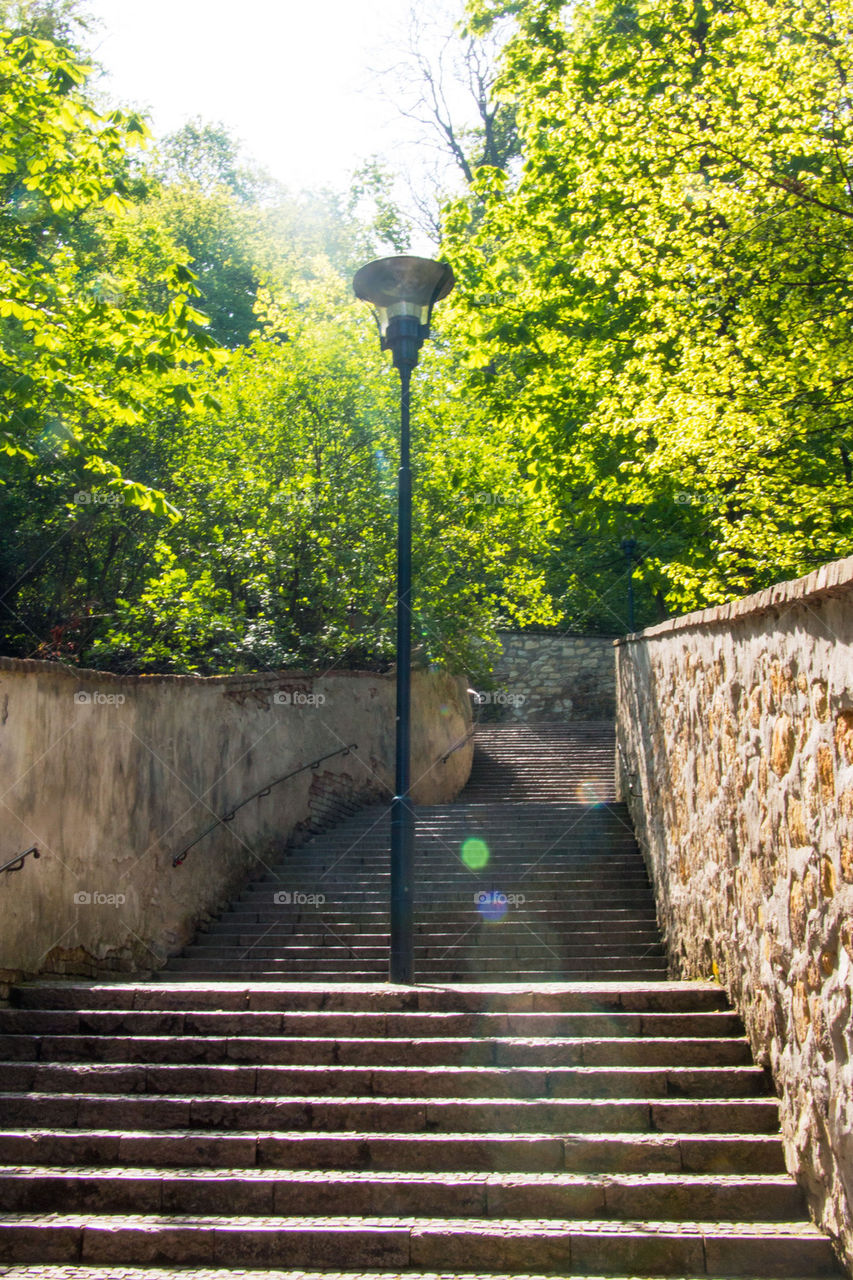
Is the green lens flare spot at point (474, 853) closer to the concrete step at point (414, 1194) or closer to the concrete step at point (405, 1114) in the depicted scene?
the concrete step at point (405, 1114)

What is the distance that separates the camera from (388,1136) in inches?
209

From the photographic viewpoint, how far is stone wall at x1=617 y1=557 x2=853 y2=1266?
438cm

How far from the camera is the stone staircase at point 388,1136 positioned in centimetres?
456

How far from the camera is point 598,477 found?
1244 cm

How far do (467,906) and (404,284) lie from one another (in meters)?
5.34

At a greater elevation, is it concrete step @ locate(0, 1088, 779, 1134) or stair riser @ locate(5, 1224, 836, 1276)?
concrete step @ locate(0, 1088, 779, 1134)

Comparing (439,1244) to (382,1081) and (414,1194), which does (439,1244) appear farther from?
(382,1081)

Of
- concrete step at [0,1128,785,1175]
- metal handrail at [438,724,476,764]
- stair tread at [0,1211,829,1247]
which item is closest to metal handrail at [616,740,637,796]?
metal handrail at [438,724,476,764]

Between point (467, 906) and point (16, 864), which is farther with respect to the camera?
point (467, 906)

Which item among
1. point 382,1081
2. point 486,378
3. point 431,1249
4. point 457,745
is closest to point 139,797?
point 382,1081

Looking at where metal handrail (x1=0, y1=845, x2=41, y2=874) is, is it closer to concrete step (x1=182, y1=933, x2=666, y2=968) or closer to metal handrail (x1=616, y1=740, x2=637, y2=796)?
concrete step (x1=182, y1=933, x2=666, y2=968)

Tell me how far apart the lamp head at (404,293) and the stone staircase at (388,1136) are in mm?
4710

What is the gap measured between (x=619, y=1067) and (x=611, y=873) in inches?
175

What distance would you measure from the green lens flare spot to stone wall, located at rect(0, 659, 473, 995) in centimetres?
205
